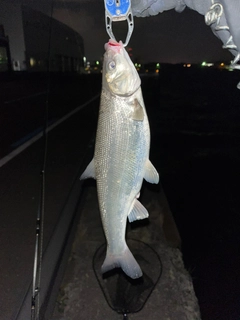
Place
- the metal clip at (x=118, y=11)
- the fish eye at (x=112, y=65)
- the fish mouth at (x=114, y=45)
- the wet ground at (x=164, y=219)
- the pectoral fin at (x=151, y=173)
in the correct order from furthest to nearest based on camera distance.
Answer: the wet ground at (x=164, y=219), the pectoral fin at (x=151, y=173), the fish eye at (x=112, y=65), the fish mouth at (x=114, y=45), the metal clip at (x=118, y=11)

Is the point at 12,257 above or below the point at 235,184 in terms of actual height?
above

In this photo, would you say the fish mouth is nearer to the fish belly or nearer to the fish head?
the fish head

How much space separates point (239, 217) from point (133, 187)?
7.20 metres

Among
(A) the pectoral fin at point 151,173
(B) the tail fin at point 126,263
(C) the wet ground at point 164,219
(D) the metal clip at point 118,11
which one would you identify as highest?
(D) the metal clip at point 118,11

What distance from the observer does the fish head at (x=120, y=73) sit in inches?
63.1

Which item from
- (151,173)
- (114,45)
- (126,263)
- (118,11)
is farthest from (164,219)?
(118,11)

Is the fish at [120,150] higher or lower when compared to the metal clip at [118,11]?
lower

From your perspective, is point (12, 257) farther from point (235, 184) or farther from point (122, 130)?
point (235, 184)

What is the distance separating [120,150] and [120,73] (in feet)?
1.46

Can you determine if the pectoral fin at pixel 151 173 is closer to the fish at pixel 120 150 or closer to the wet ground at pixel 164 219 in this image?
the fish at pixel 120 150

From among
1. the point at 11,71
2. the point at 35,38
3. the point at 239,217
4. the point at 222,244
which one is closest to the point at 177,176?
the point at 239,217

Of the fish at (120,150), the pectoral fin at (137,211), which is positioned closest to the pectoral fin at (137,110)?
the fish at (120,150)

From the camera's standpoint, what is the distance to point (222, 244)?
22.5 ft

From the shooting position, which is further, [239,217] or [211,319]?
[239,217]
